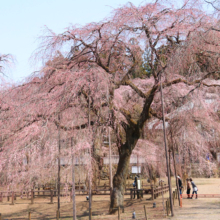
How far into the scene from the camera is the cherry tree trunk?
46.4 ft

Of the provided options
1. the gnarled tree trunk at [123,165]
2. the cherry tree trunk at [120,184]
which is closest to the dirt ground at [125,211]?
the cherry tree trunk at [120,184]

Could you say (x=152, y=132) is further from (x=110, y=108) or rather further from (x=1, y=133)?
(x=1, y=133)

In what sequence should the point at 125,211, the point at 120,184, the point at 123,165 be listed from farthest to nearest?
the point at 125,211 → the point at 123,165 → the point at 120,184

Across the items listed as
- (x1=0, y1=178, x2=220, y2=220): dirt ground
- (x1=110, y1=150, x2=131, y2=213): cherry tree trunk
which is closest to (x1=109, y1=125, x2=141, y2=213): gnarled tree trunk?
(x1=110, y1=150, x2=131, y2=213): cherry tree trunk

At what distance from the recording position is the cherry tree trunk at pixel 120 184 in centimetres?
1416

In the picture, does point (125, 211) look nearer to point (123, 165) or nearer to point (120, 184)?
point (120, 184)

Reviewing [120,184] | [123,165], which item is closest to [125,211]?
[120,184]

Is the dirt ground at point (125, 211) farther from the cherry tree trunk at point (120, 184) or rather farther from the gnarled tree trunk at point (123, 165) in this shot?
the gnarled tree trunk at point (123, 165)

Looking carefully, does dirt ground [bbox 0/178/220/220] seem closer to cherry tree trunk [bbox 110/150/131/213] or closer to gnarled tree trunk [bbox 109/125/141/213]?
cherry tree trunk [bbox 110/150/131/213]

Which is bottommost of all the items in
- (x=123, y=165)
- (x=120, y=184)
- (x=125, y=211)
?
(x=125, y=211)

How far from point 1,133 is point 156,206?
9.79 meters

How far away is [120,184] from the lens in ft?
47.4

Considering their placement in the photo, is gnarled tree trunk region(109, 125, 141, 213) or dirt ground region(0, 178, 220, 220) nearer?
dirt ground region(0, 178, 220, 220)

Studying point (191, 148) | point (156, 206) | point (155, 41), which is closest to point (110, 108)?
point (155, 41)
